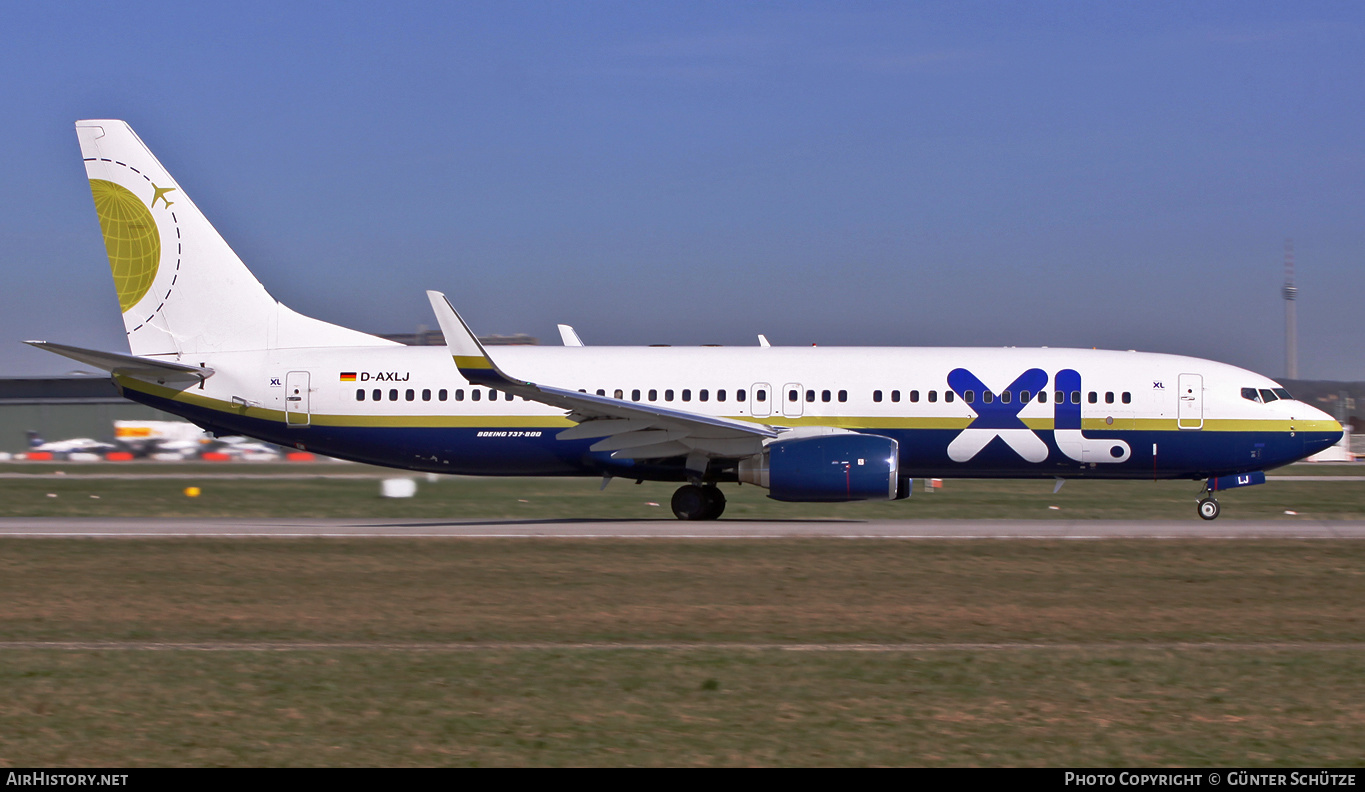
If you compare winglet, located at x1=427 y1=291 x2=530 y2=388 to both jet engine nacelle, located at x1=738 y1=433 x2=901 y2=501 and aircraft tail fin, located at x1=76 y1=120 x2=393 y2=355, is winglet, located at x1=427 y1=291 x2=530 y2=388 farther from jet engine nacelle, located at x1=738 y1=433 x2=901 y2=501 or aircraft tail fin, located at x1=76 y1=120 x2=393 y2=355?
aircraft tail fin, located at x1=76 y1=120 x2=393 y2=355

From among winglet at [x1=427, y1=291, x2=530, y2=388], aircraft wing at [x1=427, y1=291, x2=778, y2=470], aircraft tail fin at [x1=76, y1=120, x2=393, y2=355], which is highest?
aircraft tail fin at [x1=76, y1=120, x2=393, y2=355]

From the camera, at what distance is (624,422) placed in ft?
79.2

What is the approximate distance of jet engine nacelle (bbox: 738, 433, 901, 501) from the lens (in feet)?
74.8

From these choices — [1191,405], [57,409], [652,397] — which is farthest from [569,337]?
[57,409]

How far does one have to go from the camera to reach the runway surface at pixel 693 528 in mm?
20766

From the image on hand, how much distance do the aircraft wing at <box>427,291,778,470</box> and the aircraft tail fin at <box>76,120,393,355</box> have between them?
6.16 meters

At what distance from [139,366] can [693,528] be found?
1150 centimetres

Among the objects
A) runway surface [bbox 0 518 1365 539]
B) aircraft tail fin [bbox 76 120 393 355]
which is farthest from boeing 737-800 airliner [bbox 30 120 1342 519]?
runway surface [bbox 0 518 1365 539]

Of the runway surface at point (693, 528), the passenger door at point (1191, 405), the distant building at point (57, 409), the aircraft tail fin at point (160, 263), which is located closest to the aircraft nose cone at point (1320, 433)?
the runway surface at point (693, 528)

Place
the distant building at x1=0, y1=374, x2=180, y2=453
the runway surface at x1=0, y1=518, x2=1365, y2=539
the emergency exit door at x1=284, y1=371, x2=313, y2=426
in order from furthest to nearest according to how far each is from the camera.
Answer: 1. the distant building at x1=0, y1=374, x2=180, y2=453
2. the emergency exit door at x1=284, y1=371, x2=313, y2=426
3. the runway surface at x1=0, y1=518, x2=1365, y2=539

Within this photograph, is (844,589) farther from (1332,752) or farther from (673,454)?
(673,454)

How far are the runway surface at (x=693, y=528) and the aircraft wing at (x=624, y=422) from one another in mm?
1429

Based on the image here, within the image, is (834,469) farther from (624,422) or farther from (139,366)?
(139,366)

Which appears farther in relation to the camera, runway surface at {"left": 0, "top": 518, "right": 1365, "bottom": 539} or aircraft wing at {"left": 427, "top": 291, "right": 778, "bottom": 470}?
aircraft wing at {"left": 427, "top": 291, "right": 778, "bottom": 470}
